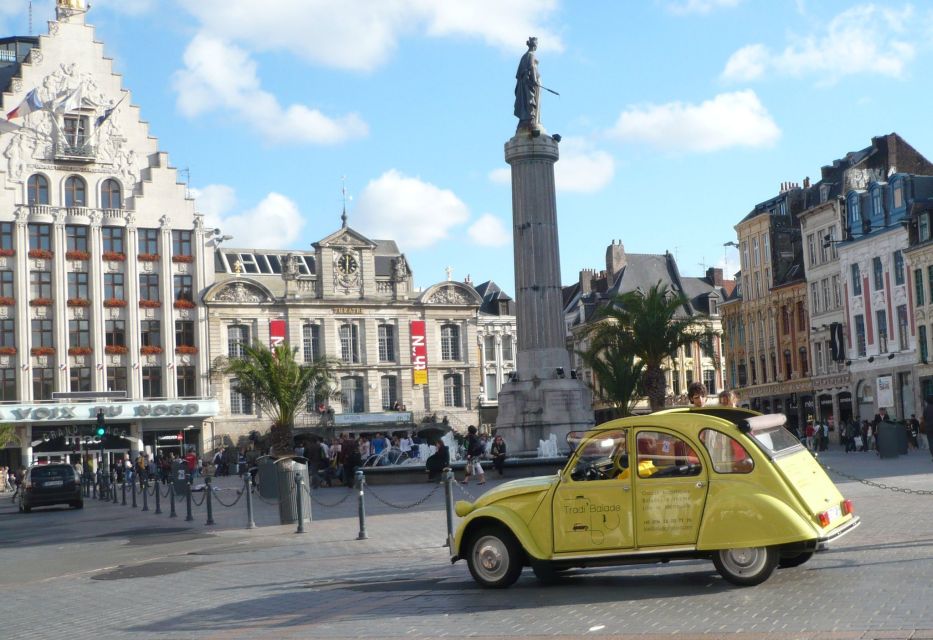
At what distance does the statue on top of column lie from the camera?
35.5m

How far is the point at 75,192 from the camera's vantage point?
228ft

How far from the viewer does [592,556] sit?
1154cm

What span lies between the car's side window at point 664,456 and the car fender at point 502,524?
1.21 m

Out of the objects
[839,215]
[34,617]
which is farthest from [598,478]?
[839,215]

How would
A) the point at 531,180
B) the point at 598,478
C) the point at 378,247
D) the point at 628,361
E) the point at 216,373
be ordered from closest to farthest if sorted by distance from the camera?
the point at 598,478 → the point at 531,180 → the point at 628,361 → the point at 216,373 → the point at 378,247

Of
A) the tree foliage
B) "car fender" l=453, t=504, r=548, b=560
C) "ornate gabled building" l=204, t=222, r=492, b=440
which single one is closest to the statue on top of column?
"car fender" l=453, t=504, r=548, b=560

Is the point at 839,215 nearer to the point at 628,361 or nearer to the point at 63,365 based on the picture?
the point at 628,361

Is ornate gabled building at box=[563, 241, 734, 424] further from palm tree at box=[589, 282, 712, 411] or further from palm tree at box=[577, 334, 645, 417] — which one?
palm tree at box=[589, 282, 712, 411]

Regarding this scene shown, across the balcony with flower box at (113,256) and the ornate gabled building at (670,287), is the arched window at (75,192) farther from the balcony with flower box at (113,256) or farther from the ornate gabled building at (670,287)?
the ornate gabled building at (670,287)

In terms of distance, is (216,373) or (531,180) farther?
(216,373)

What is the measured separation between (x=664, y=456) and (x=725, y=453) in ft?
1.88

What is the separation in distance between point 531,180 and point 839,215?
116 feet

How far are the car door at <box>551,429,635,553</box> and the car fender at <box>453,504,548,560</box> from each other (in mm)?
228

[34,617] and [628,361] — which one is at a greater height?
[628,361]
